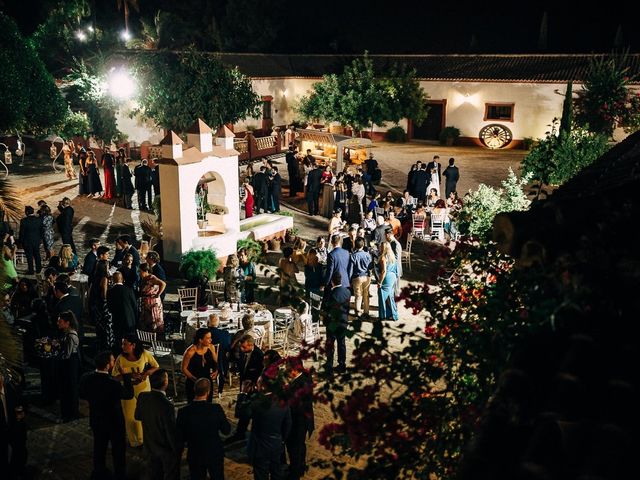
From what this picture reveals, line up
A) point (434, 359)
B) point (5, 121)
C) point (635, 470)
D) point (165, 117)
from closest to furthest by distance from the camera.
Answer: point (635, 470)
point (434, 359)
point (5, 121)
point (165, 117)

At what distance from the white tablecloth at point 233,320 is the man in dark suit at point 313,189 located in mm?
8712

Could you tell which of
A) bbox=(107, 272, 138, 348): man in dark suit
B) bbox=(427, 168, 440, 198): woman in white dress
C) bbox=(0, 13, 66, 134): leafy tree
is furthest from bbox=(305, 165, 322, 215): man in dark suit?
bbox=(0, 13, 66, 134): leafy tree

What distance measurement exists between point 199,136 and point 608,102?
20.0m

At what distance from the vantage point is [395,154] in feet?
98.3

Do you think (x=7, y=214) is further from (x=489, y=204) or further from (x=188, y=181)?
(x=489, y=204)

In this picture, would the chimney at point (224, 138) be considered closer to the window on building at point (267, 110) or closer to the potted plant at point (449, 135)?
the potted plant at point (449, 135)

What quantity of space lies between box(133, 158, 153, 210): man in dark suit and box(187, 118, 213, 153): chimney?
17.8 ft

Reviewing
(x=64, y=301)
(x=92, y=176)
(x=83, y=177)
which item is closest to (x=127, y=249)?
(x=64, y=301)

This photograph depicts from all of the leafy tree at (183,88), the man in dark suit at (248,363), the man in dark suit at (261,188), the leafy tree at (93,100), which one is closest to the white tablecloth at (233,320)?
the man in dark suit at (248,363)

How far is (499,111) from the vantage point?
107ft

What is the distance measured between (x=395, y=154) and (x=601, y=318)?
27.6 meters

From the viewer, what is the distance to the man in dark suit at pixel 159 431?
582 centimetres

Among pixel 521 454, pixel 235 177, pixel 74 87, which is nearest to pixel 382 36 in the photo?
pixel 74 87

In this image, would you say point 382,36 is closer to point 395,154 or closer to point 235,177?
point 395,154
